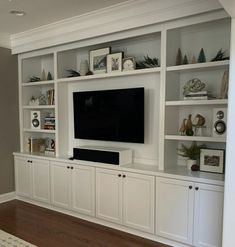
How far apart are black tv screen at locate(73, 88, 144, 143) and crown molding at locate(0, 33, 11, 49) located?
4.68ft

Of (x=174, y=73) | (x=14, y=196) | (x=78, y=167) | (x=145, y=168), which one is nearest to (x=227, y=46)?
(x=174, y=73)

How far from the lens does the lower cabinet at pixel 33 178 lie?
4121mm

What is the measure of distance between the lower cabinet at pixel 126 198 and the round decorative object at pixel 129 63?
1268 millimetres

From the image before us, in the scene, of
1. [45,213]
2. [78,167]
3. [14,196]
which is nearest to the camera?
[78,167]

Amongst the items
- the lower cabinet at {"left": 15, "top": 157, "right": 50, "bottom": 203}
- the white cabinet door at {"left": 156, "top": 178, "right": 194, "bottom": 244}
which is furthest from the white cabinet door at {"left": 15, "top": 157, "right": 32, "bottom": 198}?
the white cabinet door at {"left": 156, "top": 178, "right": 194, "bottom": 244}

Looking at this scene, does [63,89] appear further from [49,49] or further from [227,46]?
[227,46]

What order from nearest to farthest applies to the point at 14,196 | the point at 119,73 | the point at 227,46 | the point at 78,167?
the point at 227,46 < the point at 119,73 < the point at 78,167 < the point at 14,196

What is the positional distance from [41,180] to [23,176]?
17.4 inches

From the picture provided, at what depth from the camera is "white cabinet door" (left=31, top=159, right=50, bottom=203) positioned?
4.10 metres

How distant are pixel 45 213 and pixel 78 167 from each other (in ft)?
2.94

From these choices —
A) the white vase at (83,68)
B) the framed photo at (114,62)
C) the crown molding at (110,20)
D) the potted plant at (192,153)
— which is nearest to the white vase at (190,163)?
the potted plant at (192,153)

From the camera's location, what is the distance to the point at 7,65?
4.42 m

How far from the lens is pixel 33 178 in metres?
4.30

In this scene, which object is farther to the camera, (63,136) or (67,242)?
(63,136)
